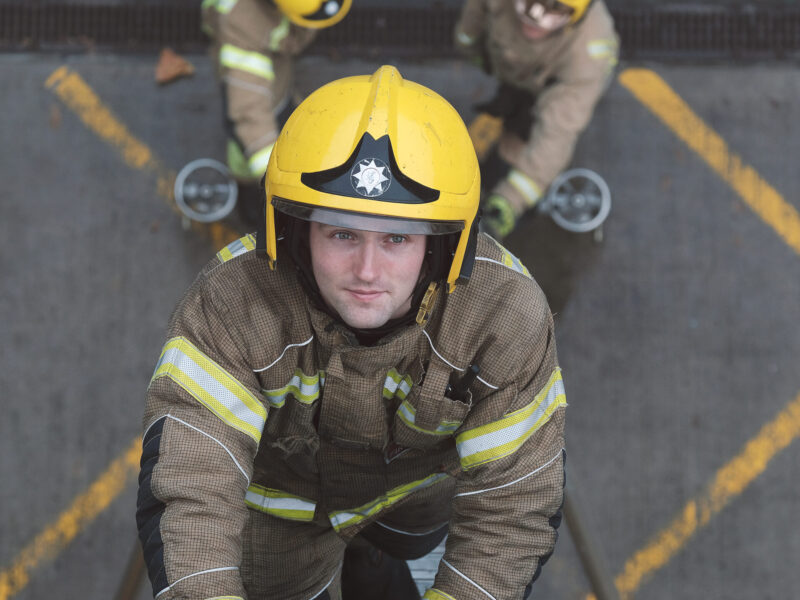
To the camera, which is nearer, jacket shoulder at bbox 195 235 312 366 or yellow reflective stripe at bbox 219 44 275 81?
jacket shoulder at bbox 195 235 312 366

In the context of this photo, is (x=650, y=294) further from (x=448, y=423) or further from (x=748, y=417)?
(x=448, y=423)

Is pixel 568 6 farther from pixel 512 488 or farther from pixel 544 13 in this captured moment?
pixel 512 488

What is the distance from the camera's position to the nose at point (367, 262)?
2.15 metres

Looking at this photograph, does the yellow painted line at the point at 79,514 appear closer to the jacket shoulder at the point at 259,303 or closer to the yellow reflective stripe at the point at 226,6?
the yellow reflective stripe at the point at 226,6

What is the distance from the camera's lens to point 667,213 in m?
4.55

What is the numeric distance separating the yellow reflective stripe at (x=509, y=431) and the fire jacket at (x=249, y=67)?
181cm

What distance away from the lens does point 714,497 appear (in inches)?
168

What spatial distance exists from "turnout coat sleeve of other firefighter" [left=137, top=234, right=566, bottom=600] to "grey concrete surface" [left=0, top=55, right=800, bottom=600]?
1940mm

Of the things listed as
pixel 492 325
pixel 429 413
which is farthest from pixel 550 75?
A: pixel 429 413

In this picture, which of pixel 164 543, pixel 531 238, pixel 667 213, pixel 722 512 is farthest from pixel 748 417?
pixel 164 543

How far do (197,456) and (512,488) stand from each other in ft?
2.67

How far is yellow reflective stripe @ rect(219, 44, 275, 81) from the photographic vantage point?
3730 millimetres

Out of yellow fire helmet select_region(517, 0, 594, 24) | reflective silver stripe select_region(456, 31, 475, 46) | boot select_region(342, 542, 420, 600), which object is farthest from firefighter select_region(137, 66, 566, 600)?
reflective silver stripe select_region(456, 31, 475, 46)

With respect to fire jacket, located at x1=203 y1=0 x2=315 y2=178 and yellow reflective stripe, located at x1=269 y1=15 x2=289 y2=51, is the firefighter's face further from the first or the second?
yellow reflective stripe, located at x1=269 y1=15 x2=289 y2=51
